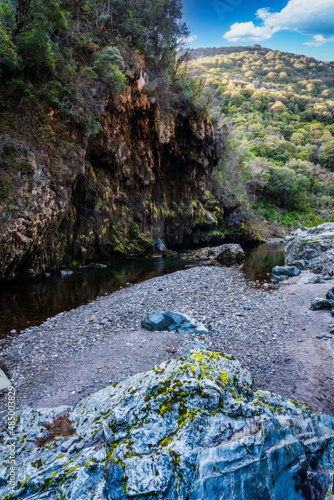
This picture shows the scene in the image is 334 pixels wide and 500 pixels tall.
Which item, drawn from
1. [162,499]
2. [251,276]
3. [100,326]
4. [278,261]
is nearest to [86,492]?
[162,499]

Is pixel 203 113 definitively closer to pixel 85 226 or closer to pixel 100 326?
pixel 85 226

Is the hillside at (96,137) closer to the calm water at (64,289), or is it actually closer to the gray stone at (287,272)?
the calm water at (64,289)

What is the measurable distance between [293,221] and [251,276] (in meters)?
40.7

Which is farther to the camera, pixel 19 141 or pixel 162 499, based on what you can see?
pixel 19 141

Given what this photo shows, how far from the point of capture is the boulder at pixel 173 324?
703 cm

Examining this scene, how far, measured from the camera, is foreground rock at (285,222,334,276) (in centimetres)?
1426

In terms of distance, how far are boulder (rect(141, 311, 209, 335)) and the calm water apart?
3.81m

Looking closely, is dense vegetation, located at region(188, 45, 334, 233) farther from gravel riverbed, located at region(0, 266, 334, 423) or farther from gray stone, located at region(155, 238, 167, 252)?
gravel riverbed, located at region(0, 266, 334, 423)

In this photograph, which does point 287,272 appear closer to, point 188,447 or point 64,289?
point 64,289

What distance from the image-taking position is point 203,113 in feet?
82.8

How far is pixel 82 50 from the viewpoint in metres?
15.8

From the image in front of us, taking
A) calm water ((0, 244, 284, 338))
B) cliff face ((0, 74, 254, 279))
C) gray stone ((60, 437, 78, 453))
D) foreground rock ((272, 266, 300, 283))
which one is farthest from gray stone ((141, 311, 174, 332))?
foreground rock ((272, 266, 300, 283))

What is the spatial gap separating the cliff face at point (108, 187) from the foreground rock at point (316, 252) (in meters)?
11.8

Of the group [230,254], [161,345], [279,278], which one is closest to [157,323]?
[161,345]
